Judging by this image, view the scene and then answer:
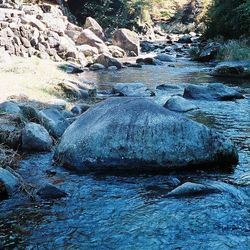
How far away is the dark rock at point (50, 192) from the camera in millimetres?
6406

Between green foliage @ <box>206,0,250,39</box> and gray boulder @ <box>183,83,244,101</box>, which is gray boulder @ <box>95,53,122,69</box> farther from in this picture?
gray boulder @ <box>183,83,244,101</box>

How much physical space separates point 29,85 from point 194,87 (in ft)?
17.3

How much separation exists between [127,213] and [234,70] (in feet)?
49.4

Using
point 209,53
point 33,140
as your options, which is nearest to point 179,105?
point 33,140

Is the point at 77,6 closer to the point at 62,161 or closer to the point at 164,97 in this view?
the point at 164,97

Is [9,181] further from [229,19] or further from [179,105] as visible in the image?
[229,19]

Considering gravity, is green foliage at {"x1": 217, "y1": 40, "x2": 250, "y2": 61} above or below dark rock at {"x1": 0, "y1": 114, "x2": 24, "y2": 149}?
above

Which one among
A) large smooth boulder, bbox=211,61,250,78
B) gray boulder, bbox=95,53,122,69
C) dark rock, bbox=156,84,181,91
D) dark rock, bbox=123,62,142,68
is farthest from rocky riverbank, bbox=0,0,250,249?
dark rock, bbox=123,62,142,68

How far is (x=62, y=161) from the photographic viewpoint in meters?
7.86

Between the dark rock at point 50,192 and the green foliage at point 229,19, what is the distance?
776 inches

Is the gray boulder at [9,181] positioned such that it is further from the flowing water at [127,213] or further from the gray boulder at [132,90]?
the gray boulder at [132,90]

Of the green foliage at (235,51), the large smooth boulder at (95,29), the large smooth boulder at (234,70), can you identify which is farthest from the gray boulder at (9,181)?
the large smooth boulder at (95,29)

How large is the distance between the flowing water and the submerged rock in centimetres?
12

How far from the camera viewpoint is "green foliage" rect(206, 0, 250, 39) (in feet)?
83.8
